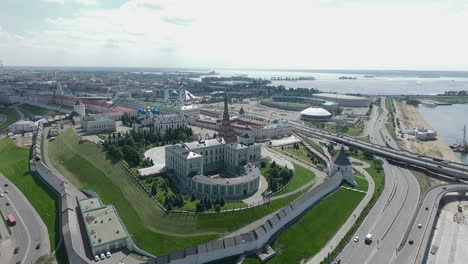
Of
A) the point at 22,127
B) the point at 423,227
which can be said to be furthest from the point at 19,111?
the point at 423,227

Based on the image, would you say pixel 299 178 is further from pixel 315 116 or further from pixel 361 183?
pixel 315 116

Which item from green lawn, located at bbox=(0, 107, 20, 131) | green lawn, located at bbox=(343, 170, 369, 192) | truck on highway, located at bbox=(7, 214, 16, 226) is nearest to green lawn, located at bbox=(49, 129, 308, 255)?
truck on highway, located at bbox=(7, 214, 16, 226)

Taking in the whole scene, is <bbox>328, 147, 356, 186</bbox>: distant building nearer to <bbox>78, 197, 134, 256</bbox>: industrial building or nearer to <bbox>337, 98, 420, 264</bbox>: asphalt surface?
<bbox>337, 98, 420, 264</bbox>: asphalt surface

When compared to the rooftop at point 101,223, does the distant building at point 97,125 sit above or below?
above

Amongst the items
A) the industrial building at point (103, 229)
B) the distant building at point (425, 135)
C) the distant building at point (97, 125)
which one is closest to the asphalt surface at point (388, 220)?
the industrial building at point (103, 229)

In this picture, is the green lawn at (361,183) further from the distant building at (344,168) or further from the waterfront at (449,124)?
the waterfront at (449,124)
